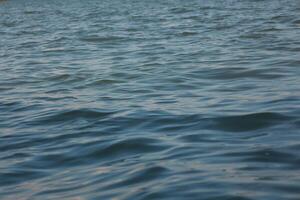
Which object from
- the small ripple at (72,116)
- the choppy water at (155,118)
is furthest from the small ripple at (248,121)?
the small ripple at (72,116)

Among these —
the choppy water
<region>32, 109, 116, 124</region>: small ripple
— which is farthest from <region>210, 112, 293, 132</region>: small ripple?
<region>32, 109, 116, 124</region>: small ripple

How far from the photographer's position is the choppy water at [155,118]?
18.8 ft

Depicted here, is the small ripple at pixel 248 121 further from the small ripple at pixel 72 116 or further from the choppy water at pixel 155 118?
the small ripple at pixel 72 116

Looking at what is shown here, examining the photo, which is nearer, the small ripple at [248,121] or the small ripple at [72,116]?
the small ripple at [248,121]

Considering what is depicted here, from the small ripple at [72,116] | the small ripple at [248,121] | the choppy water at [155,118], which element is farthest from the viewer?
the small ripple at [72,116]

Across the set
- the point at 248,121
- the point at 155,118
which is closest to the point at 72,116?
the point at 155,118

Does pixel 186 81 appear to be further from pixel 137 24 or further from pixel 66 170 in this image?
pixel 137 24

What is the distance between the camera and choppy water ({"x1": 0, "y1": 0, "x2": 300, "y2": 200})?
573cm

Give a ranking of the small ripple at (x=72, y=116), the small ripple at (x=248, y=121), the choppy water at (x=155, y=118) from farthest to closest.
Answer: the small ripple at (x=72, y=116) < the small ripple at (x=248, y=121) < the choppy water at (x=155, y=118)

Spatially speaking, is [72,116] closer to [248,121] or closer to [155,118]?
[155,118]

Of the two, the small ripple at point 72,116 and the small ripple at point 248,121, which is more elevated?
the small ripple at point 248,121

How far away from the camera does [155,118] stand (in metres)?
8.35

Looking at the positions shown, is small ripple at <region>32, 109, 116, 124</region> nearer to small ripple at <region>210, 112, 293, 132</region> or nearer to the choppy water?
the choppy water

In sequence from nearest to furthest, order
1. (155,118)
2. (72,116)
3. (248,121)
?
1. (248,121)
2. (155,118)
3. (72,116)
